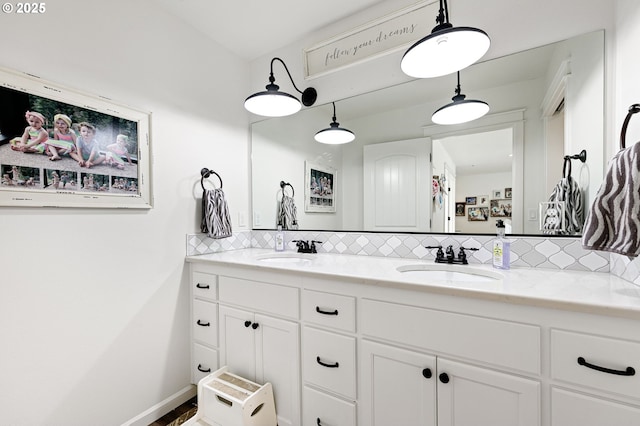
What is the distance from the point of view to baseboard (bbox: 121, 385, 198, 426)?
1623 millimetres

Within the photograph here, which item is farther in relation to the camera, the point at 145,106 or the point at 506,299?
the point at 145,106

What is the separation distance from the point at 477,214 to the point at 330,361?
1107 mm

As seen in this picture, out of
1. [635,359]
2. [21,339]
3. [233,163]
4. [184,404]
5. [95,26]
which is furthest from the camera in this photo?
[233,163]

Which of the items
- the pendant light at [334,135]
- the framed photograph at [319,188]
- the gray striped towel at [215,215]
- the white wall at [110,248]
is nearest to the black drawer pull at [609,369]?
the framed photograph at [319,188]

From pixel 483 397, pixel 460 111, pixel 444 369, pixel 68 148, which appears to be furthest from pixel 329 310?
pixel 68 148

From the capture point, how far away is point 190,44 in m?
1.97

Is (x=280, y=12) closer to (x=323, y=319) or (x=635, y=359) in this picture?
(x=323, y=319)

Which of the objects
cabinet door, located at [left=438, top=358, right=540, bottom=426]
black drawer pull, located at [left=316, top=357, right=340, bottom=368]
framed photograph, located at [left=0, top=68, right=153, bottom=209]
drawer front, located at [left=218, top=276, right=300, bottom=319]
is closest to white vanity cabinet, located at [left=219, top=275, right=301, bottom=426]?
drawer front, located at [left=218, top=276, right=300, bottom=319]

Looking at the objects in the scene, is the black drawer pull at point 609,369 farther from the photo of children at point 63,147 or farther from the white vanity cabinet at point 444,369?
the photo of children at point 63,147

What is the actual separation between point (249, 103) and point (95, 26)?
2.82 feet

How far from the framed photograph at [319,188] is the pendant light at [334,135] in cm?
20

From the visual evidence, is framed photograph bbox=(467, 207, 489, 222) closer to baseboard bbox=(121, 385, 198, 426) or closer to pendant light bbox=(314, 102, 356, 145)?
pendant light bbox=(314, 102, 356, 145)

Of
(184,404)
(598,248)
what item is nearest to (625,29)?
(598,248)

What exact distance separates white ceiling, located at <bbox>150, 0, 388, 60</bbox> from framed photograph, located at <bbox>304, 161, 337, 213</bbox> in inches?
38.2
